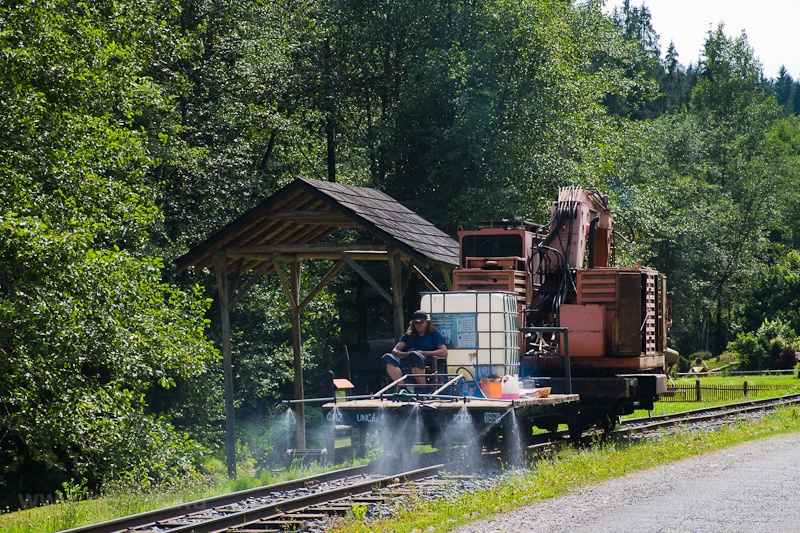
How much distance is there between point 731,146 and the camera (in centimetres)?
6494

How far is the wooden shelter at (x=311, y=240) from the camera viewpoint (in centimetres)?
1878

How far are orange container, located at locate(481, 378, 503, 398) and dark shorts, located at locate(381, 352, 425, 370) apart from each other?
3.14 ft

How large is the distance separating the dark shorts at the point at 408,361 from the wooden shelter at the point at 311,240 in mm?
3318

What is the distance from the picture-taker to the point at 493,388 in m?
14.4

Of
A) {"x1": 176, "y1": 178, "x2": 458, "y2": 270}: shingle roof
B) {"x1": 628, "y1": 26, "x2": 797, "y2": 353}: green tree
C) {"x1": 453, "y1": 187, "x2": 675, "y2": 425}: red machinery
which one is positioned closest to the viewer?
{"x1": 453, "y1": 187, "x2": 675, "y2": 425}: red machinery

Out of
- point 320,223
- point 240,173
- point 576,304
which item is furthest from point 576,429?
point 240,173

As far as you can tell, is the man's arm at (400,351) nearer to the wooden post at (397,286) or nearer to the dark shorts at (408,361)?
the dark shorts at (408,361)

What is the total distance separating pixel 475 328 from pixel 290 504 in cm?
488

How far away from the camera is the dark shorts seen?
14695mm

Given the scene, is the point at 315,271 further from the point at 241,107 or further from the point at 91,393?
the point at 91,393

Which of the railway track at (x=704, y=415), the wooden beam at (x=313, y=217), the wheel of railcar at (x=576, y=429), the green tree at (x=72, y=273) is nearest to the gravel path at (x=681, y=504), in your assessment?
the wheel of railcar at (x=576, y=429)

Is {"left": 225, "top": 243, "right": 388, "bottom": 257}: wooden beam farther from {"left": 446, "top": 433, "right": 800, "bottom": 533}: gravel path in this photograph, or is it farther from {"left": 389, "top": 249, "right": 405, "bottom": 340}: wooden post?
{"left": 446, "top": 433, "right": 800, "bottom": 533}: gravel path

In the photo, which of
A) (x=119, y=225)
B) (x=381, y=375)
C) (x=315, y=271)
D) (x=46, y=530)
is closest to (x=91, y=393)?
(x=119, y=225)

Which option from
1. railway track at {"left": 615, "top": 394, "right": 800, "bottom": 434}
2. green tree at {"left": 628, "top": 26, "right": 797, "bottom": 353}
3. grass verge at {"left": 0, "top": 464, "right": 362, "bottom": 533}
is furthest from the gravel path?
green tree at {"left": 628, "top": 26, "right": 797, "bottom": 353}
